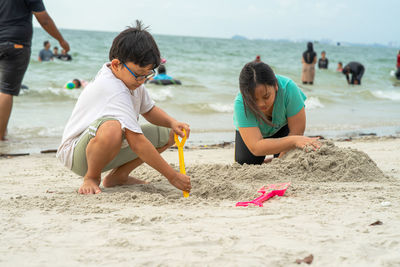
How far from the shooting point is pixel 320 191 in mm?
2439

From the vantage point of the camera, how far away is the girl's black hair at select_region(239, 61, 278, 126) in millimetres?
2832

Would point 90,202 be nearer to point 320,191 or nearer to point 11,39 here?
point 320,191

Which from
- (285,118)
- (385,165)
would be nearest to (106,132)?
(285,118)

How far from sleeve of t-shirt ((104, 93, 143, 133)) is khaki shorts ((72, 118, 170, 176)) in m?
0.06

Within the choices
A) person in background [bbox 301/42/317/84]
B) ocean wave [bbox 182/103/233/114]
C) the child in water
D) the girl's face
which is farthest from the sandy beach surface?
person in background [bbox 301/42/317/84]

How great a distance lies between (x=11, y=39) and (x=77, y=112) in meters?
2.29

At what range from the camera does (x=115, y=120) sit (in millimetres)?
2381

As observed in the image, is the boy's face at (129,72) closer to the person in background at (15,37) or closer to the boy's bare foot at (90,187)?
the boy's bare foot at (90,187)

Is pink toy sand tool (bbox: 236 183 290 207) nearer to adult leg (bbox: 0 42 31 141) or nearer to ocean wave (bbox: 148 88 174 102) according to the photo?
adult leg (bbox: 0 42 31 141)

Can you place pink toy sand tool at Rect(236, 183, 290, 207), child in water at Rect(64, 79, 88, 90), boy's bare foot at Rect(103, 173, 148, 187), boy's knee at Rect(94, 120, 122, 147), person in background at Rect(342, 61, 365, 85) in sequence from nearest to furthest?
1. pink toy sand tool at Rect(236, 183, 290, 207)
2. boy's knee at Rect(94, 120, 122, 147)
3. boy's bare foot at Rect(103, 173, 148, 187)
4. child in water at Rect(64, 79, 88, 90)
5. person in background at Rect(342, 61, 365, 85)

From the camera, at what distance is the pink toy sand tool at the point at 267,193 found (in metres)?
2.24

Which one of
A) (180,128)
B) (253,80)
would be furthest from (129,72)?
(253,80)

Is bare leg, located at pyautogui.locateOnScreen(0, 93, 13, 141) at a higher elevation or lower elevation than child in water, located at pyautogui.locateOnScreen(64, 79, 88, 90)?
higher

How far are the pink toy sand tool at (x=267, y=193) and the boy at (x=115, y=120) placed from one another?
383 mm
